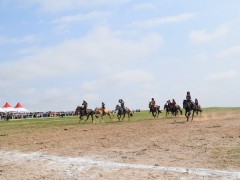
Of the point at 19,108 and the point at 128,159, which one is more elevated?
the point at 19,108

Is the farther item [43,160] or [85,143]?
[85,143]

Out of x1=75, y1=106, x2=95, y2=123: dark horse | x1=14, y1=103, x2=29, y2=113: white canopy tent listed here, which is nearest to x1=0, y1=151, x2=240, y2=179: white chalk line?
x1=75, y1=106, x2=95, y2=123: dark horse

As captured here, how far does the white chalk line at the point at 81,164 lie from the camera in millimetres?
12523

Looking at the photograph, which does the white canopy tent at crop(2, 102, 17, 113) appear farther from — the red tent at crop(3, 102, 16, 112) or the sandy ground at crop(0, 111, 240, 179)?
the sandy ground at crop(0, 111, 240, 179)

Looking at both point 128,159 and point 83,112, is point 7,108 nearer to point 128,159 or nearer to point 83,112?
point 83,112

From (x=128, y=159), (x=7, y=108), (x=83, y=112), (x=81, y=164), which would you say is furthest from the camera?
(x=7, y=108)

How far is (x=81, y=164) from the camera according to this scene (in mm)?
15102

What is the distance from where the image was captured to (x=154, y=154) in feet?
55.0

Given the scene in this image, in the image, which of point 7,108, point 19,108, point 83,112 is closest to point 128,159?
point 83,112

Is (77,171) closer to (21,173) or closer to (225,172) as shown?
(21,173)

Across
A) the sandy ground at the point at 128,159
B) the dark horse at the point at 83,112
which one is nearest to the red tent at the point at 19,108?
the dark horse at the point at 83,112

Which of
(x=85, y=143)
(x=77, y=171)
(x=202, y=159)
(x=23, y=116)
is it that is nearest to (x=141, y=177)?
(x=77, y=171)

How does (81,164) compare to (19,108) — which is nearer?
(81,164)

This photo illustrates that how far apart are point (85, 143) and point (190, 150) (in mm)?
6693
